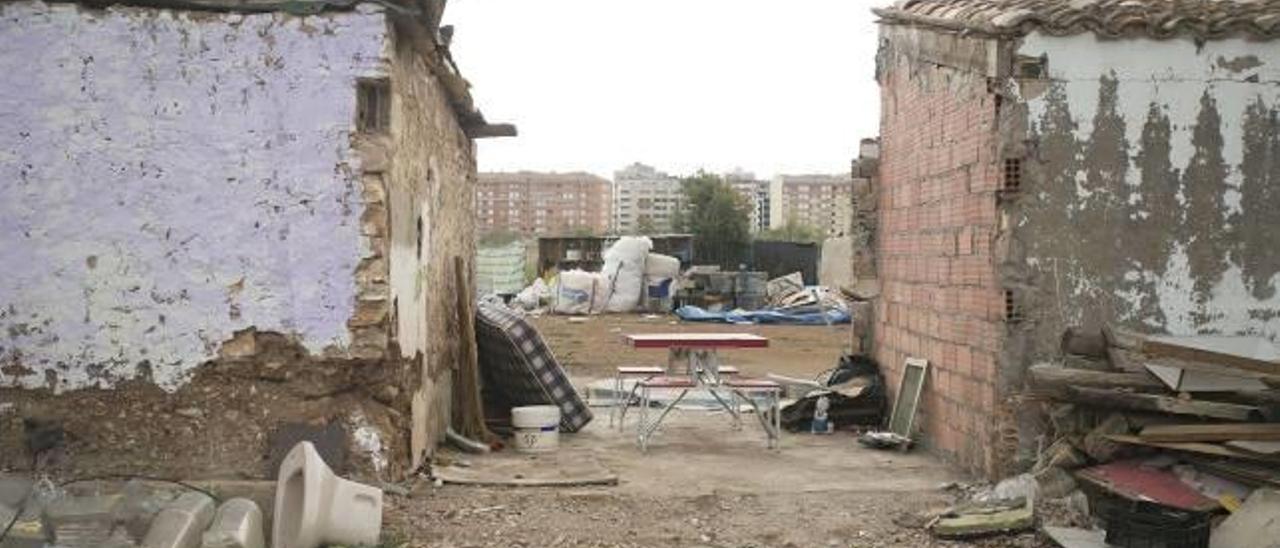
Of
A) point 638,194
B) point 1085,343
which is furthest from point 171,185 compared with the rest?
point 638,194

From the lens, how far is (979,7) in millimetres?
8531

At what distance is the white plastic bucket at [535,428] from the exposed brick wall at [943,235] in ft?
9.51

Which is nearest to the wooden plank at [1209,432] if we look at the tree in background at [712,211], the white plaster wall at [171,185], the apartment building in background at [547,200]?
the white plaster wall at [171,185]

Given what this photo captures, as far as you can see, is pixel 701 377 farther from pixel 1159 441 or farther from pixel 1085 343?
pixel 1159 441

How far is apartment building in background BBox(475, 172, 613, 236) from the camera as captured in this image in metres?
85.9

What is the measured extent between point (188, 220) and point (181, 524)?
6.62 feet

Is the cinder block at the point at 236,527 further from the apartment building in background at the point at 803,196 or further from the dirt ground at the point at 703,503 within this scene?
the apartment building in background at the point at 803,196

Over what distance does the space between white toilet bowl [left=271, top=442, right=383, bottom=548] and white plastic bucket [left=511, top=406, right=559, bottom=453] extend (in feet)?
9.72

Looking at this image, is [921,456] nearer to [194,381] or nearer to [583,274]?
[194,381]

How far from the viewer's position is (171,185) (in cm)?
733

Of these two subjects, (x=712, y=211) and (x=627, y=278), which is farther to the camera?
(x=712, y=211)

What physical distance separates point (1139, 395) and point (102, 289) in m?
5.96

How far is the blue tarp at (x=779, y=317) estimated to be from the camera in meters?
27.1

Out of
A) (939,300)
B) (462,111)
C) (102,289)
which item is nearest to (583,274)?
(462,111)
